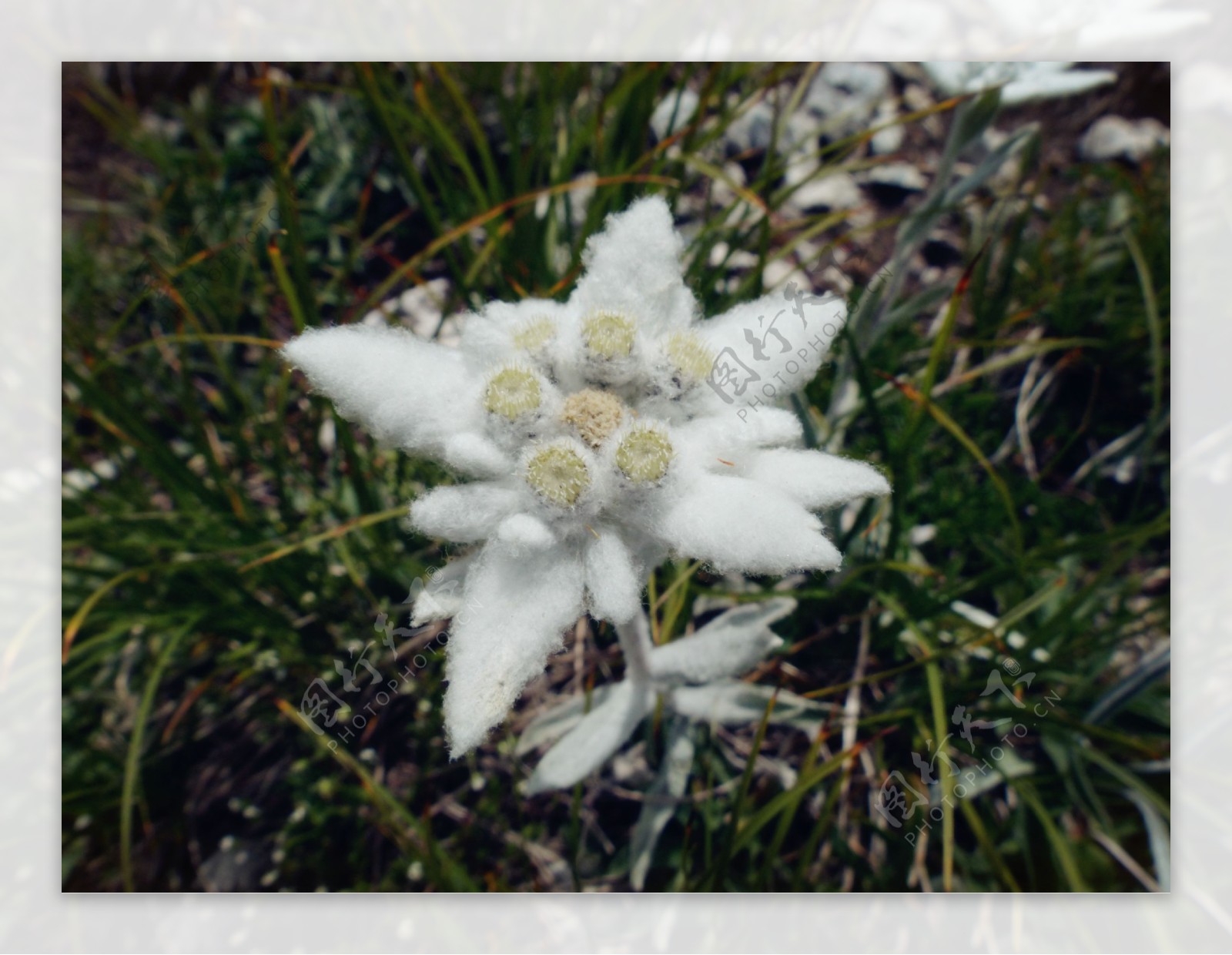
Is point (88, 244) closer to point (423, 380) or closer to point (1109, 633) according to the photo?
point (423, 380)

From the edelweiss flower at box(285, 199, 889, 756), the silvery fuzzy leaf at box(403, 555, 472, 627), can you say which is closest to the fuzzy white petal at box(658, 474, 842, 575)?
the edelweiss flower at box(285, 199, 889, 756)

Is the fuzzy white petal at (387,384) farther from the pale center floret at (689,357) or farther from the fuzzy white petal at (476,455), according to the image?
the pale center floret at (689,357)

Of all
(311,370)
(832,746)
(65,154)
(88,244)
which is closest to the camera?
(311,370)

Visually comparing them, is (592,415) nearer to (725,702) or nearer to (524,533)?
(524,533)

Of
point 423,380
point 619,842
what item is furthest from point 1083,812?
point 423,380

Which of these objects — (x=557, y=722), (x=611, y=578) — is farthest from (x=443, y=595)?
(x=557, y=722)

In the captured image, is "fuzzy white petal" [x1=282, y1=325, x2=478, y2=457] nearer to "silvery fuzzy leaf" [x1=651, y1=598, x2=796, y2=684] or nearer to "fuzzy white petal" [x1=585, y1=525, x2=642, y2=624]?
"fuzzy white petal" [x1=585, y1=525, x2=642, y2=624]
